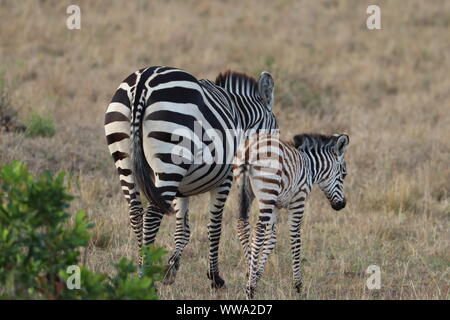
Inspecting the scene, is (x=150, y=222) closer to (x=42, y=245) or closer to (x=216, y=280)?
(x=216, y=280)

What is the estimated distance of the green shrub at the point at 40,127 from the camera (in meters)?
10.9

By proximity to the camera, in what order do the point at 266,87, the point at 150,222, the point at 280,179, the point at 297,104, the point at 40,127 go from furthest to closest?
1. the point at 297,104
2. the point at 40,127
3. the point at 266,87
4. the point at 150,222
5. the point at 280,179

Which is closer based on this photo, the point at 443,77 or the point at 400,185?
the point at 400,185

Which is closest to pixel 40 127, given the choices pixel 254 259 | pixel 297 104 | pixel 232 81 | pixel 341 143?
pixel 232 81

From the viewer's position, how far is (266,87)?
7785 millimetres

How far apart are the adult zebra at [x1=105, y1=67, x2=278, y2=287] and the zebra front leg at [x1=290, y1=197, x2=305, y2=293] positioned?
2.22 feet

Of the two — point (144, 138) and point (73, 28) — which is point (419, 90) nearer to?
point (73, 28)

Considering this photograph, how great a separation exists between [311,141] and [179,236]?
61.7 inches

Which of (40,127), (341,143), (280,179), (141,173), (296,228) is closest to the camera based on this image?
(141,173)

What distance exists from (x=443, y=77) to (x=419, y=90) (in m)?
1.30

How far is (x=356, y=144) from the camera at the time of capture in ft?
38.5

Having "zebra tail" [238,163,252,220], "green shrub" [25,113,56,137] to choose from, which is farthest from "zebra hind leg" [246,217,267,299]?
"green shrub" [25,113,56,137]

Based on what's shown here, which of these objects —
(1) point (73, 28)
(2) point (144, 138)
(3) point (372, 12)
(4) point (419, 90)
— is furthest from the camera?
(3) point (372, 12)
